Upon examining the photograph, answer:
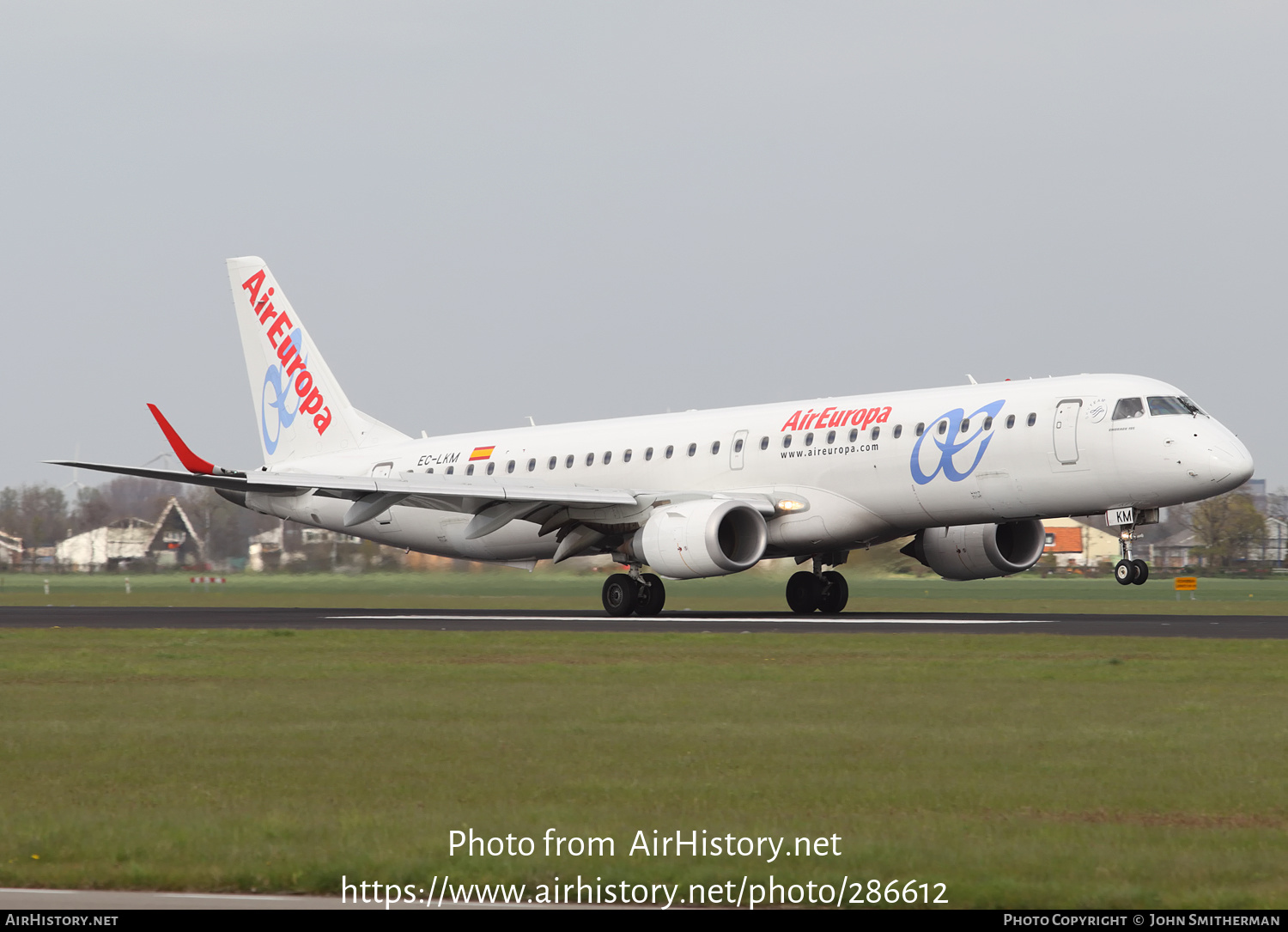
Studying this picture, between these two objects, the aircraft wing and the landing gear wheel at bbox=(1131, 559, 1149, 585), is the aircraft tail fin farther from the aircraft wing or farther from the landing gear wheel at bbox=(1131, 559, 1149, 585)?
the landing gear wheel at bbox=(1131, 559, 1149, 585)

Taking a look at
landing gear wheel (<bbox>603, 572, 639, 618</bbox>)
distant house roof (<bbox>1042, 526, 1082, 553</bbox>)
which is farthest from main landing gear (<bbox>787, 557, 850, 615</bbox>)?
distant house roof (<bbox>1042, 526, 1082, 553</bbox>)

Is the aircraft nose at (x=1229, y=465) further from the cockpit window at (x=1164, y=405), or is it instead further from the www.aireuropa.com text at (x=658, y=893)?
the www.aireuropa.com text at (x=658, y=893)

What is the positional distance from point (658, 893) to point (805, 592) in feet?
96.6

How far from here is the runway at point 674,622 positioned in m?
27.1

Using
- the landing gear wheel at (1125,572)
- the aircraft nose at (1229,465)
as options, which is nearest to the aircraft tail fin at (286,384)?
the landing gear wheel at (1125,572)

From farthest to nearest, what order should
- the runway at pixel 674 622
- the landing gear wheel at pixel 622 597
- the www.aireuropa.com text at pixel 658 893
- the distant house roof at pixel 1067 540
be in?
the distant house roof at pixel 1067 540, the landing gear wheel at pixel 622 597, the runway at pixel 674 622, the www.aireuropa.com text at pixel 658 893

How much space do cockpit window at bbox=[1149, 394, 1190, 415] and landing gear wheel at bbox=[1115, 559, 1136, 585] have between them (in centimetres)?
299

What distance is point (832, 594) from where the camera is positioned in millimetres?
36938

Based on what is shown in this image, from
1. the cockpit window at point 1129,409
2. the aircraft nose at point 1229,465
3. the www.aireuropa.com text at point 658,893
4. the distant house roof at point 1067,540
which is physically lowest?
the www.aireuropa.com text at point 658,893

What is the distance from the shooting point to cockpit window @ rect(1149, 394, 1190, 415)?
2983 centimetres

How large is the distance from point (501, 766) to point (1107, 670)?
9.53 metres

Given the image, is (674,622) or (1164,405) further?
(674,622)

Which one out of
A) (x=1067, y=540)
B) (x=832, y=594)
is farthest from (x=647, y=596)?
(x=1067, y=540)

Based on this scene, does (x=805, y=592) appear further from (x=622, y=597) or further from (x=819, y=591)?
(x=622, y=597)
